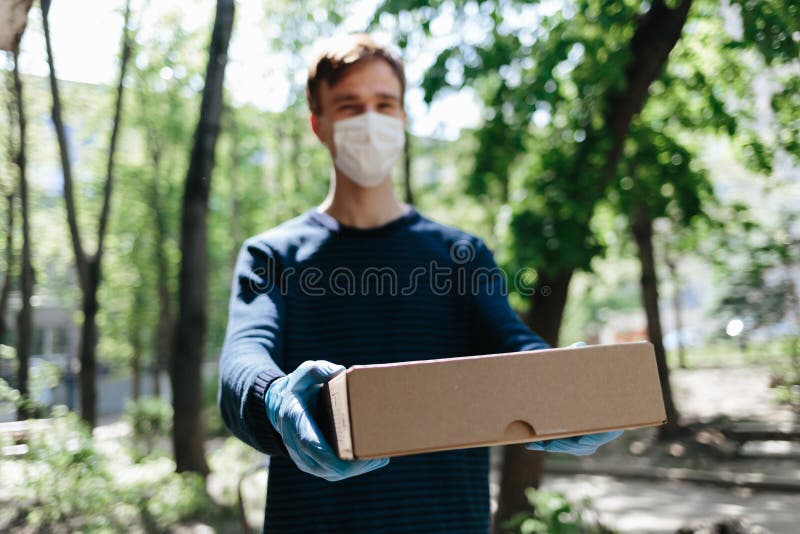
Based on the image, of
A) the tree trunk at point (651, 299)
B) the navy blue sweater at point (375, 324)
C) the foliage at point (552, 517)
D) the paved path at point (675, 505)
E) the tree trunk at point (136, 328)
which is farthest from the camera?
the tree trunk at point (136, 328)

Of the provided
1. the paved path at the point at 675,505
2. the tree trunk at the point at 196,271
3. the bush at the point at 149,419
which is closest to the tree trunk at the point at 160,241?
the bush at the point at 149,419

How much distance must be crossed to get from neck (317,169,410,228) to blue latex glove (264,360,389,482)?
35.1 inches

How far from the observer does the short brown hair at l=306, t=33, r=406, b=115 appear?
80.3 inches

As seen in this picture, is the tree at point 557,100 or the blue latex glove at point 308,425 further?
the tree at point 557,100

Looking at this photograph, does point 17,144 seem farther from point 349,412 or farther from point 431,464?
point 349,412

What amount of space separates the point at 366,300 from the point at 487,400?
0.82 m

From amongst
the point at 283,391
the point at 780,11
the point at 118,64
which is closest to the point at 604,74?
the point at 780,11

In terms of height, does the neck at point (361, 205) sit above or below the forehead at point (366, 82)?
below

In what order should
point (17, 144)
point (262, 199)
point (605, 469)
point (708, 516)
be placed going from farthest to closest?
1. point (262, 199)
2. point (605, 469)
3. point (708, 516)
4. point (17, 144)

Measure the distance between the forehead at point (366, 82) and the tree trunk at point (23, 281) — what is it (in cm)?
203

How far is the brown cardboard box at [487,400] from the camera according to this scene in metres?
1.10

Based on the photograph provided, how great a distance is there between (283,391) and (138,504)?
5487mm

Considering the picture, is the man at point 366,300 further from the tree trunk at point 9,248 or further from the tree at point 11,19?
the tree trunk at point 9,248

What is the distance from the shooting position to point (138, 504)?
240 inches
